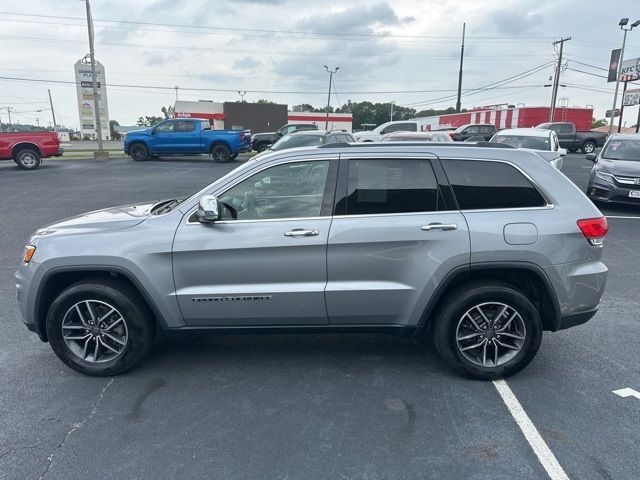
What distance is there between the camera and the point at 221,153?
21.7 meters

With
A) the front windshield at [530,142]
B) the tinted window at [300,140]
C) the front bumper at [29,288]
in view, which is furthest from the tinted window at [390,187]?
the front windshield at [530,142]

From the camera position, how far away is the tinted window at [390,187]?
3609 millimetres

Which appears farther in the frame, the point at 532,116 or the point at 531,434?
the point at 532,116

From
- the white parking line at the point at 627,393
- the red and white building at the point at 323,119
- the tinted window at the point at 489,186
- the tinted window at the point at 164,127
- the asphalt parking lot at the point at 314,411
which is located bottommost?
the asphalt parking lot at the point at 314,411

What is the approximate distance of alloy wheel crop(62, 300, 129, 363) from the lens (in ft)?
12.2

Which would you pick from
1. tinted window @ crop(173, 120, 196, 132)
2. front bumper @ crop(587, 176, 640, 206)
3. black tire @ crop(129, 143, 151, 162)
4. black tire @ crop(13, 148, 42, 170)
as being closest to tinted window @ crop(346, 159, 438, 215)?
front bumper @ crop(587, 176, 640, 206)

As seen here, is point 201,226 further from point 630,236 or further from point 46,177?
point 46,177

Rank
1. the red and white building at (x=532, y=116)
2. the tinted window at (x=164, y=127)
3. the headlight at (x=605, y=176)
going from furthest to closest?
the red and white building at (x=532, y=116)
the tinted window at (x=164, y=127)
the headlight at (x=605, y=176)

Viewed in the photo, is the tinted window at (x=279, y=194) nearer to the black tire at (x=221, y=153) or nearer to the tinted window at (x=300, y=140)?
the tinted window at (x=300, y=140)

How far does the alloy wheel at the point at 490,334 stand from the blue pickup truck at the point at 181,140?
19.2 m

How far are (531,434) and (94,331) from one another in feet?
10.6

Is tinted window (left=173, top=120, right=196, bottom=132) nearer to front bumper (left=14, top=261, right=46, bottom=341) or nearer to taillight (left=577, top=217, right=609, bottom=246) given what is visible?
front bumper (left=14, top=261, right=46, bottom=341)

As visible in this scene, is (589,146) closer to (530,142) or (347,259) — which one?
(530,142)

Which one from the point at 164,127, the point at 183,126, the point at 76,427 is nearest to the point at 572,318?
the point at 76,427
